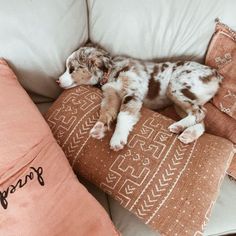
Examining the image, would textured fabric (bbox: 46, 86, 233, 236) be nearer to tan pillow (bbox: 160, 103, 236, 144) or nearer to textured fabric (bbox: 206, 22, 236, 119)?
tan pillow (bbox: 160, 103, 236, 144)

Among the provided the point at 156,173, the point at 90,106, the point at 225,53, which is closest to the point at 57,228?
the point at 156,173

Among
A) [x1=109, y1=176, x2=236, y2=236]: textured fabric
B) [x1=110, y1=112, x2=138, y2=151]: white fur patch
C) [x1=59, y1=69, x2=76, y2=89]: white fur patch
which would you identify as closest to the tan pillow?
[x1=109, y1=176, x2=236, y2=236]: textured fabric

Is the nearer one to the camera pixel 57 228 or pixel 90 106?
pixel 57 228

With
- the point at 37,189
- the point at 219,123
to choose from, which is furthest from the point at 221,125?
the point at 37,189

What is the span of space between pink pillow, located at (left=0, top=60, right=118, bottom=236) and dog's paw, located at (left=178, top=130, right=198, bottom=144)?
0.45 metres

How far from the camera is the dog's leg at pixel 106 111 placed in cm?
130

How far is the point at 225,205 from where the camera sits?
1.33 metres

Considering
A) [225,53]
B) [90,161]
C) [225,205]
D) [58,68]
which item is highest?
[225,53]

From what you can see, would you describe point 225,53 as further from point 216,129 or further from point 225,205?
point 225,205

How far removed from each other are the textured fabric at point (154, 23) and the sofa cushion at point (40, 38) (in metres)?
0.09

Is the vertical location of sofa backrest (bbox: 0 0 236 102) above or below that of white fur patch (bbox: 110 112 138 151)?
above

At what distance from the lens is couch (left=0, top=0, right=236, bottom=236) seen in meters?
1.38

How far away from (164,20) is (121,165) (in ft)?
2.48

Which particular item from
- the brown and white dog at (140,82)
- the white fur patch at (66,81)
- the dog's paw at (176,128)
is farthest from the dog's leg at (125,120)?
the white fur patch at (66,81)
